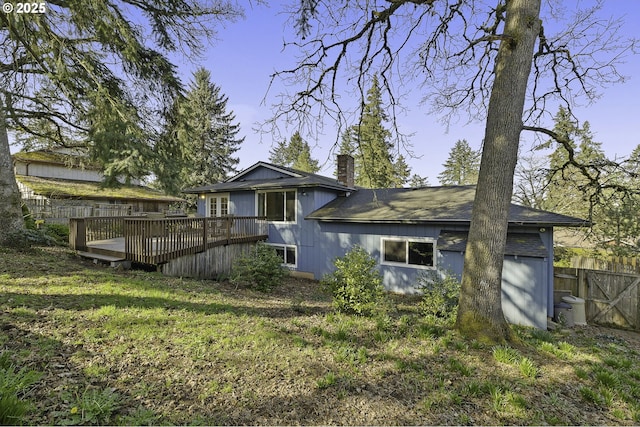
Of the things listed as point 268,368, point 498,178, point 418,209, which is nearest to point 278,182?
point 418,209

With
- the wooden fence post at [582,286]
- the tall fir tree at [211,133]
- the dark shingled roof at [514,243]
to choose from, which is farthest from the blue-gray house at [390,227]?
→ the tall fir tree at [211,133]

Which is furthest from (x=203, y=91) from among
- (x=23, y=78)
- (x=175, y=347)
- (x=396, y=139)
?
(x=175, y=347)

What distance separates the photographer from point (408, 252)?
1002 centimetres

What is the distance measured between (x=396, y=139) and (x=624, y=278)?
842 cm

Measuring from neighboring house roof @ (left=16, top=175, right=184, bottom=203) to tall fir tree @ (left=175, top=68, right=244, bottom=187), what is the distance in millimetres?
5897

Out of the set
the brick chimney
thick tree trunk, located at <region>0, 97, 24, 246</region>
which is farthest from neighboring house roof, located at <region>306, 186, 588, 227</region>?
thick tree trunk, located at <region>0, 97, 24, 246</region>

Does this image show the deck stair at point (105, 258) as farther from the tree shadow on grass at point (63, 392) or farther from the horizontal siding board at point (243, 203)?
the horizontal siding board at point (243, 203)

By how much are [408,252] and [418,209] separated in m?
1.64

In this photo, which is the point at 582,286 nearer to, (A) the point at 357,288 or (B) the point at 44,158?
(A) the point at 357,288

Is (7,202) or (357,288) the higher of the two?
(7,202)

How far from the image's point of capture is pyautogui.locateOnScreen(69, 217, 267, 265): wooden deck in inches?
→ 316

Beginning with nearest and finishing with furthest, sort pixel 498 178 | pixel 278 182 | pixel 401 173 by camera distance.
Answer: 1. pixel 498 178
2. pixel 278 182
3. pixel 401 173

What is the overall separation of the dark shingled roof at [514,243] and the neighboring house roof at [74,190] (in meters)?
16.6

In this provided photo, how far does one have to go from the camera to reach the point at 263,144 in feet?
21.6
